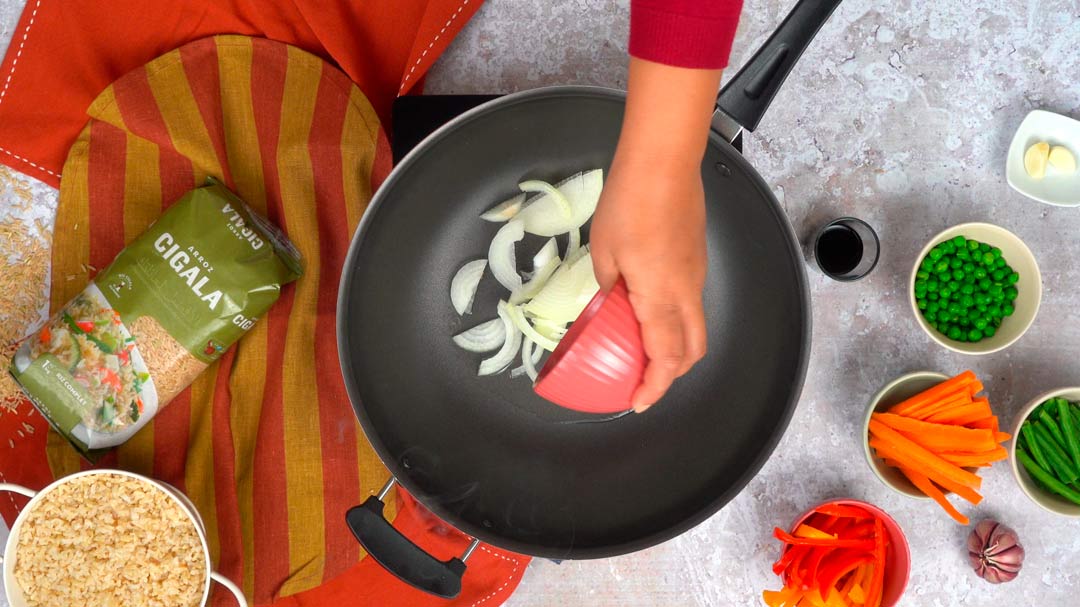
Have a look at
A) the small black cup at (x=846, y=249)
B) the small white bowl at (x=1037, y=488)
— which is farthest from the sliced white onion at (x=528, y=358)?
the small white bowl at (x=1037, y=488)

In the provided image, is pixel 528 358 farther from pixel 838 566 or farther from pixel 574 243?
pixel 838 566

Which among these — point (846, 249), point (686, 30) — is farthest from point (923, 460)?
point (686, 30)

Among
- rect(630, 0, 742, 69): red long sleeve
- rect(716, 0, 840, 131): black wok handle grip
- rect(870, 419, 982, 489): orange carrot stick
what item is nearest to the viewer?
rect(630, 0, 742, 69): red long sleeve

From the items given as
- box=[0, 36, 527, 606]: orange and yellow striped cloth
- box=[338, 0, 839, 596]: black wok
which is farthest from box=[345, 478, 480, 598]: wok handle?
box=[0, 36, 527, 606]: orange and yellow striped cloth

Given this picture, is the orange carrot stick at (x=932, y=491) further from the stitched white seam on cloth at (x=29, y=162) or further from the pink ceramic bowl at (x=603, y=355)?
the stitched white seam on cloth at (x=29, y=162)

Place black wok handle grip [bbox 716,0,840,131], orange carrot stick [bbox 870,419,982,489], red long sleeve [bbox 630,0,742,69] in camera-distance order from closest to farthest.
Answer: red long sleeve [bbox 630,0,742,69] → black wok handle grip [bbox 716,0,840,131] → orange carrot stick [bbox 870,419,982,489]

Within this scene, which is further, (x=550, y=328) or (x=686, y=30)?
(x=550, y=328)

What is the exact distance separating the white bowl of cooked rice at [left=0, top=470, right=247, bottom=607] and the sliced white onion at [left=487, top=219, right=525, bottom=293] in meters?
0.41

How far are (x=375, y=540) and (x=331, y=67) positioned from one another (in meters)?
0.53

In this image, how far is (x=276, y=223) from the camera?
909 millimetres

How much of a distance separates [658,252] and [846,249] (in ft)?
1.52

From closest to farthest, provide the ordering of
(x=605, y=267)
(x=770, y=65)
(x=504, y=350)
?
1. (x=605, y=267)
2. (x=770, y=65)
3. (x=504, y=350)

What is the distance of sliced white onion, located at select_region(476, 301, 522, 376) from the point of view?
84cm

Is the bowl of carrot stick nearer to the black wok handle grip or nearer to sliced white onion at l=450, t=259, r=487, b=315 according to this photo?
the black wok handle grip
